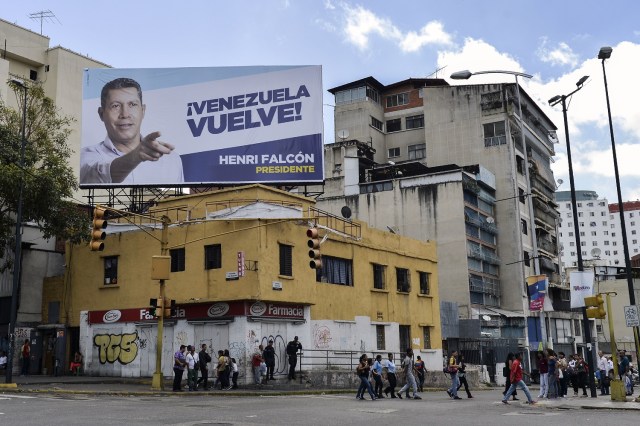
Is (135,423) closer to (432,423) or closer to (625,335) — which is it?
(432,423)

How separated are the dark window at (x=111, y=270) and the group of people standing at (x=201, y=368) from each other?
23.5 ft

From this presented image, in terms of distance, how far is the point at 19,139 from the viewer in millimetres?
31219

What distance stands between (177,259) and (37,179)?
262 inches

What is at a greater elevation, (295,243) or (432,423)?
(295,243)

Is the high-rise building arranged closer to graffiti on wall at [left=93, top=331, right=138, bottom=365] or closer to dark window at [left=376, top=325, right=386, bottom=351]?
dark window at [left=376, top=325, right=386, bottom=351]

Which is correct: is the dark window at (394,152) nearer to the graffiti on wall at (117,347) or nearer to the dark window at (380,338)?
the dark window at (380,338)

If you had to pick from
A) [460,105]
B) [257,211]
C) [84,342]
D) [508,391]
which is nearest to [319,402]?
[508,391]

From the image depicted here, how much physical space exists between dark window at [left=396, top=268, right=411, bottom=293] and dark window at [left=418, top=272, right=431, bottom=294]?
64.8 inches

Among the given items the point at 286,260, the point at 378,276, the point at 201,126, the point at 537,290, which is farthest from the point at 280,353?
the point at 537,290

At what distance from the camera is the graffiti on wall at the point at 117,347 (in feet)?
99.2

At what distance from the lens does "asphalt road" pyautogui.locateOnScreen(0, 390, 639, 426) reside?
1400 cm

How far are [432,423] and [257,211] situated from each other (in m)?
15.7

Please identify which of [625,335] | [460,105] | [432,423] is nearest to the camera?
[432,423]

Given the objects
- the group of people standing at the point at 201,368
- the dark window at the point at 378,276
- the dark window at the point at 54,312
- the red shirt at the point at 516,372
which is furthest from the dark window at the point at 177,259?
the red shirt at the point at 516,372
